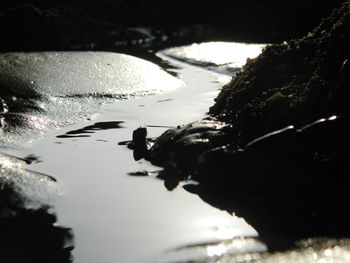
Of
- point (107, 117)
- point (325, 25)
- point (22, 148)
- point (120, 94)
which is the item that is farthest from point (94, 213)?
point (120, 94)

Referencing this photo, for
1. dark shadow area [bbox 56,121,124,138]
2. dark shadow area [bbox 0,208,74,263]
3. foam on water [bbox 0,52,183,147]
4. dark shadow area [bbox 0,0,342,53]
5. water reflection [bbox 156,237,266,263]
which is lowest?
water reflection [bbox 156,237,266,263]

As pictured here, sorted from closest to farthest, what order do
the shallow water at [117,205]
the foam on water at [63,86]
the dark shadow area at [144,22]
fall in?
the shallow water at [117,205]
the foam on water at [63,86]
the dark shadow area at [144,22]

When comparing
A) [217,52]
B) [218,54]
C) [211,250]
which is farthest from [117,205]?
[217,52]

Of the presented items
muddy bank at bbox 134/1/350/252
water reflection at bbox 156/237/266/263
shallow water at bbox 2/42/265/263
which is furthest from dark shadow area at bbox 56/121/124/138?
water reflection at bbox 156/237/266/263

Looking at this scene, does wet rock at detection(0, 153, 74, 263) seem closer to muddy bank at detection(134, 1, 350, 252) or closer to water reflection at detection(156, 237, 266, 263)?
water reflection at detection(156, 237, 266, 263)

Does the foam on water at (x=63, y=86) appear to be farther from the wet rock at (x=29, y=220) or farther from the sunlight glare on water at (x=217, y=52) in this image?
the sunlight glare on water at (x=217, y=52)

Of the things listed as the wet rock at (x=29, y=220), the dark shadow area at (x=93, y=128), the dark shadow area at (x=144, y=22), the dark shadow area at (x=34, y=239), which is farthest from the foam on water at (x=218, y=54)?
the dark shadow area at (x=34, y=239)

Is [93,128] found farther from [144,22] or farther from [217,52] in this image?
[144,22]

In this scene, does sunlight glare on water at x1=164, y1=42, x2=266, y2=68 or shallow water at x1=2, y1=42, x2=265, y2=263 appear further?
sunlight glare on water at x1=164, y1=42, x2=266, y2=68
